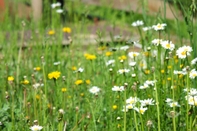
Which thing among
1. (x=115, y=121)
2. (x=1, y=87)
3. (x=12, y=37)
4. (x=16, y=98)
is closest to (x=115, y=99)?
(x=115, y=121)

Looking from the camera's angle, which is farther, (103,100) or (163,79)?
(103,100)

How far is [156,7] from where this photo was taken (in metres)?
5.79

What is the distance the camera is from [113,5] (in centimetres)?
618

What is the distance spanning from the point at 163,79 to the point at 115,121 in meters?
0.38

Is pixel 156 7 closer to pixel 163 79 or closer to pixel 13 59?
pixel 13 59

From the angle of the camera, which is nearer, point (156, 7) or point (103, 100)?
point (103, 100)

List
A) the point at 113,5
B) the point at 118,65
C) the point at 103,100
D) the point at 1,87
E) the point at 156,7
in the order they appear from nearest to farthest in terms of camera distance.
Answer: the point at 103,100 < the point at 1,87 < the point at 118,65 < the point at 156,7 < the point at 113,5

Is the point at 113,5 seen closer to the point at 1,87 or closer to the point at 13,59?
the point at 13,59

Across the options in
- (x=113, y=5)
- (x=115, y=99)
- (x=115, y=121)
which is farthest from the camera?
(x=113, y=5)

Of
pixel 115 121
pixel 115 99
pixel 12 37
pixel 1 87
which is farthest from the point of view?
pixel 12 37

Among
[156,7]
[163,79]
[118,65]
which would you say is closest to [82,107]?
[163,79]

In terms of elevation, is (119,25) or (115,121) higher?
(115,121)

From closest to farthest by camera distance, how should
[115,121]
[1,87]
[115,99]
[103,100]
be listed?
[115,121]
[115,99]
[103,100]
[1,87]

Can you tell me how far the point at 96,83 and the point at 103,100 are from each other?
413 mm
